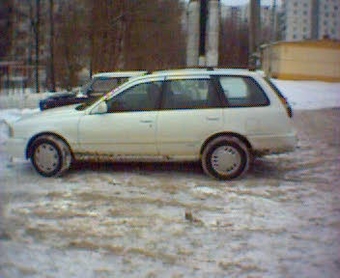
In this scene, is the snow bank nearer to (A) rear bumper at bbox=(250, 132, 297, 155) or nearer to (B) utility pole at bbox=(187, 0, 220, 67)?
(B) utility pole at bbox=(187, 0, 220, 67)

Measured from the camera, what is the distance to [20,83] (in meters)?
21.2

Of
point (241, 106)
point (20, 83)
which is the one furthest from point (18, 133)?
point (20, 83)

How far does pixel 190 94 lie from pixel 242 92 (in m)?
0.70

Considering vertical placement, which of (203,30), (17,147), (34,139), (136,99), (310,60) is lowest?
(17,147)

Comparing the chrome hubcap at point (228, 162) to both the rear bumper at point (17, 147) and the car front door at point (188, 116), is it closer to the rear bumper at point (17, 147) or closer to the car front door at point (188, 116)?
the car front door at point (188, 116)

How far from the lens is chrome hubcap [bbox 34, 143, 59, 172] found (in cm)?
750

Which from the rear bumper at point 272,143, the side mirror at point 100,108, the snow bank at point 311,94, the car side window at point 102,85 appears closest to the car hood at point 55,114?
the side mirror at point 100,108

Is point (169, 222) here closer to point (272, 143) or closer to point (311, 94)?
point (272, 143)

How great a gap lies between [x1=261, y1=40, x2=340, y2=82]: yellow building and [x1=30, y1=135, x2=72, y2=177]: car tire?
24.9m

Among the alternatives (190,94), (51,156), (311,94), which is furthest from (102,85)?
(311,94)

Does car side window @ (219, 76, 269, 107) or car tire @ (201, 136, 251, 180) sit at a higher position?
car side window @ (219, 76, 269, 107)

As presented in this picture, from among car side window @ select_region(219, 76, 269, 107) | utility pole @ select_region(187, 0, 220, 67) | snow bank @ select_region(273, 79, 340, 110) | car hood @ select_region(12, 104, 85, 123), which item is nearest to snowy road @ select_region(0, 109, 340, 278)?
car hood @ select_region(12, 104, 85, 123)

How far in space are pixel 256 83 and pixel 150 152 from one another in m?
1.70

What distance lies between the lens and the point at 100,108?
7492 mm
